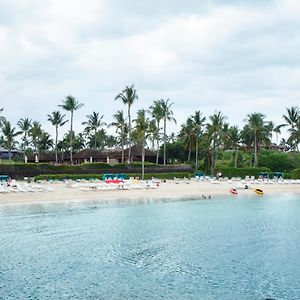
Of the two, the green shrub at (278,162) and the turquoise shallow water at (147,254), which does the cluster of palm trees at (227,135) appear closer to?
the green shrub at (278,162)

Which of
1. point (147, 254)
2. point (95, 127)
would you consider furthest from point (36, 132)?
point (147, 254)

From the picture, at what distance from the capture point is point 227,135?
246 feet

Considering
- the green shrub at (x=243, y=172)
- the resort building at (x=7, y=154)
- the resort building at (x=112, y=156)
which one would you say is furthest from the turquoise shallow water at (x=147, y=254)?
the resort building at (x=7, y=154)

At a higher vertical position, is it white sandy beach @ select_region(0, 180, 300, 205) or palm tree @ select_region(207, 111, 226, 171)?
palm tree @ select_region(207, 111, 226, 171)

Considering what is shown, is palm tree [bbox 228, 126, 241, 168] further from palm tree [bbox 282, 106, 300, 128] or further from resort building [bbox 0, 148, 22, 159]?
resort building [bbox 0, 148, 22, 159]

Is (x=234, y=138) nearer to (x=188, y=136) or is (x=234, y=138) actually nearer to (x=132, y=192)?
(x=188, y=136)

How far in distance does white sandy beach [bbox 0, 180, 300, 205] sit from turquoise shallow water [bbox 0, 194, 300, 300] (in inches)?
240

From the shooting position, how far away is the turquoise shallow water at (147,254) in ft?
43.1

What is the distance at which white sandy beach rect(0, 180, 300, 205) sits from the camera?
1426 inches

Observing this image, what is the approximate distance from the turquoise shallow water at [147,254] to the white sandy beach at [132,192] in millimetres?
6086

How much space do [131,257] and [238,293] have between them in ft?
16.9

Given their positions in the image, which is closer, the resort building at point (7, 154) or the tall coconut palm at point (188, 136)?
the tall coconut palm at point (188, 136)

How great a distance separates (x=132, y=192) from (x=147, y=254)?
996 inches

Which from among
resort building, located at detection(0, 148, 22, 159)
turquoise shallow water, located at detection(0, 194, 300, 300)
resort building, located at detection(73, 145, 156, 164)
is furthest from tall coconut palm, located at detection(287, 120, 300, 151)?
resort building, located at detection(0, 148, 22, 159)
